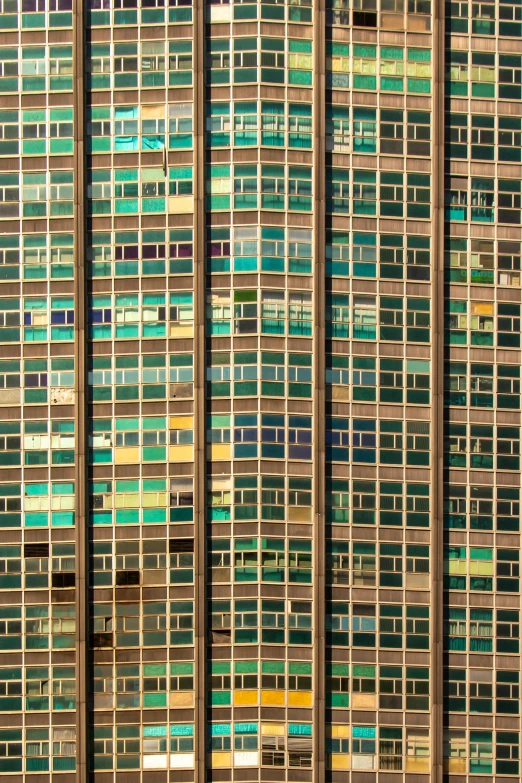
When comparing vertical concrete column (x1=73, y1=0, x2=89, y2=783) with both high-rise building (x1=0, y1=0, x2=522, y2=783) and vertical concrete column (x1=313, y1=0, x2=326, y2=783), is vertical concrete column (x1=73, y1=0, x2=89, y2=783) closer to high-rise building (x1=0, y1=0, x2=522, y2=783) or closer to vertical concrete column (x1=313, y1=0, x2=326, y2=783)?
high-rise building (x1=0, y1=0, x2=522, y2=783)

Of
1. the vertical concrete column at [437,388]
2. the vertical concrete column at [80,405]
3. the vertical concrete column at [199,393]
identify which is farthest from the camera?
the vertical concrete column at [437,388]

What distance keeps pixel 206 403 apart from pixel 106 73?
19.1 m

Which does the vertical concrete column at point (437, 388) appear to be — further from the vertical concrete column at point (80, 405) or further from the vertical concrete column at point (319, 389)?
the vertical concrete column at point (80, 405)

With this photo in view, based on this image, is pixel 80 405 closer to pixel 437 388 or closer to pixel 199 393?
pixel 199 393

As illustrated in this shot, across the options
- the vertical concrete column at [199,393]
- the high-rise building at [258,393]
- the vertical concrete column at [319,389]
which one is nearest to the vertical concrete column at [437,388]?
the high-rise building at [258,393]

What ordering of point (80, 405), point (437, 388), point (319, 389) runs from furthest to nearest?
1. point (437, 388)
2. point (80, 405)
3. point (319, 389)

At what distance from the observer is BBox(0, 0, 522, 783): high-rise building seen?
4512 centimetres

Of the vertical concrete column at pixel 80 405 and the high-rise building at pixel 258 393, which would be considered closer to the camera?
the vertical concrete column at pixel 80 405

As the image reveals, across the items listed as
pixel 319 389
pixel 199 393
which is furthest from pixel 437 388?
pixel 199 393

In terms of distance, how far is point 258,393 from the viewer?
45250 mm

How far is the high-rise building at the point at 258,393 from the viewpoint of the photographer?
45125 millimetres

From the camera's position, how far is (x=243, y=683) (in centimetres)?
4484

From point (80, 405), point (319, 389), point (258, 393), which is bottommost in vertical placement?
point (80, 405)

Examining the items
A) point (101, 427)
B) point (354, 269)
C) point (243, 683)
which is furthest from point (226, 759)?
point (354, 269)
